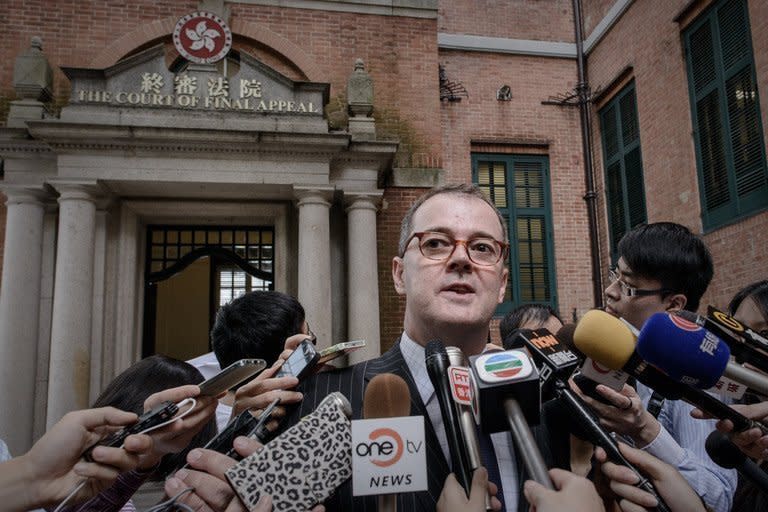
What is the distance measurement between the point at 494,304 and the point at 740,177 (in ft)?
21.3

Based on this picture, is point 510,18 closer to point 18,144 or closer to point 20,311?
point 18,144

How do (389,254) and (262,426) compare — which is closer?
(262,426)

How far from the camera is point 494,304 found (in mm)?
1607

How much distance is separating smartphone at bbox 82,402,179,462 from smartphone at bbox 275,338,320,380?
1.02ft

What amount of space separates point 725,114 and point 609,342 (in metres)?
7.02

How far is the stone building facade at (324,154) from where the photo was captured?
20.7 ft

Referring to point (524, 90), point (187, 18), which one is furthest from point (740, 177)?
point (187, 18)

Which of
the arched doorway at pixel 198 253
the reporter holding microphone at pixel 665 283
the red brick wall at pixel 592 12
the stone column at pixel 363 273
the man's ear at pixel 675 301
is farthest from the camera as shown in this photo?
the red brick wall at pixel 592 12

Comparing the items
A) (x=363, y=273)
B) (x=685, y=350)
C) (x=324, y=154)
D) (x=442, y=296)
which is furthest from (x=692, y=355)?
(x=324, y=154)

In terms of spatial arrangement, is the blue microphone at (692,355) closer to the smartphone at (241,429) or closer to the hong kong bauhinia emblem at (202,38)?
the smartphone at (241,429)

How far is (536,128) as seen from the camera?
9719 mm

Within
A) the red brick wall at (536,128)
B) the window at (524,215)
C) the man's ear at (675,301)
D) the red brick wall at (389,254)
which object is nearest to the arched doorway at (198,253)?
the red brick wall at (389,254)

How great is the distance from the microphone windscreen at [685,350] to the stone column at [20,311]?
274 inches

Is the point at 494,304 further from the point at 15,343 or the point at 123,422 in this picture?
the point at 15,343
